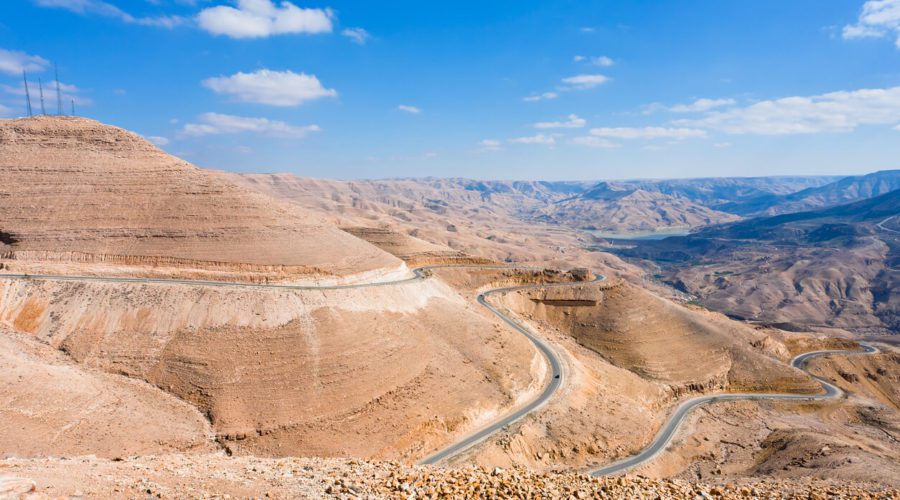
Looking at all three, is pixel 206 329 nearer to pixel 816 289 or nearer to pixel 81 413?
pixel 81 413

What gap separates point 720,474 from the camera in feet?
145

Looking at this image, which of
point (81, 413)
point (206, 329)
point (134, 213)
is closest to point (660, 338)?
point (206, 329)

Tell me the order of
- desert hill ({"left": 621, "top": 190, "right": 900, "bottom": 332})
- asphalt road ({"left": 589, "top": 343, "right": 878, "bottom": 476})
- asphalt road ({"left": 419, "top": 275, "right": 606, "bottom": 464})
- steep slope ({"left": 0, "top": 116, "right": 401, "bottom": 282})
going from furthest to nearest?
desert hill ({"left": 621, "top": 190, "right": 900, "bottom": 332}) < steep slope ({"left": 0, "top": 116, "right": 401, "bottom": 282}) < asphalt road ({"left": 589, "top": 343, "right": 878, "bottom": 476}) < asphalt road ({"left": 419, "top": 275, "right": 606, "bottom": 464})

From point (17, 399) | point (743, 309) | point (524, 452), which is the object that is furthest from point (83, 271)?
point (743, 309)

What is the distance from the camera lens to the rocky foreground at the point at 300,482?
14.5 m

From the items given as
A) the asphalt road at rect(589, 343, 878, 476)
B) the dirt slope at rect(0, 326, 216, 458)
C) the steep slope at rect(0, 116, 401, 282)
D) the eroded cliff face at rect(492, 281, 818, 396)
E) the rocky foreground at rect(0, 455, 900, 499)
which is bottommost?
the asphalt road at rect(589, 343, 878, 476)

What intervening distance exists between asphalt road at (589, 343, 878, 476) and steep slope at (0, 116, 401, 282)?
3496cm

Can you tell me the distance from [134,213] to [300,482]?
164 feet

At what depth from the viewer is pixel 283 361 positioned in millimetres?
41406

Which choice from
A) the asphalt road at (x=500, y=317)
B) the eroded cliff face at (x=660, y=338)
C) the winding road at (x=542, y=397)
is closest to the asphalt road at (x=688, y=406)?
the winding road at (x=542, y=397)

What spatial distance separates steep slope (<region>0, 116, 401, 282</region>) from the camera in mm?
51219

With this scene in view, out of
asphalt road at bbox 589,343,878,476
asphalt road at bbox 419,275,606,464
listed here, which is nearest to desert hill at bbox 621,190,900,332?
asphalt road at bbox 589,343,878,476

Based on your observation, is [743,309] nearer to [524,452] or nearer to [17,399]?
[524,452]

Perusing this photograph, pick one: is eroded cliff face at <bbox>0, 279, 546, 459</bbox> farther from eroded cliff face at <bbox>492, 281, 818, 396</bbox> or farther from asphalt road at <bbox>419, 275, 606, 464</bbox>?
eroded cliff face at <bbox>492, 281, 818, 396</bbox>
